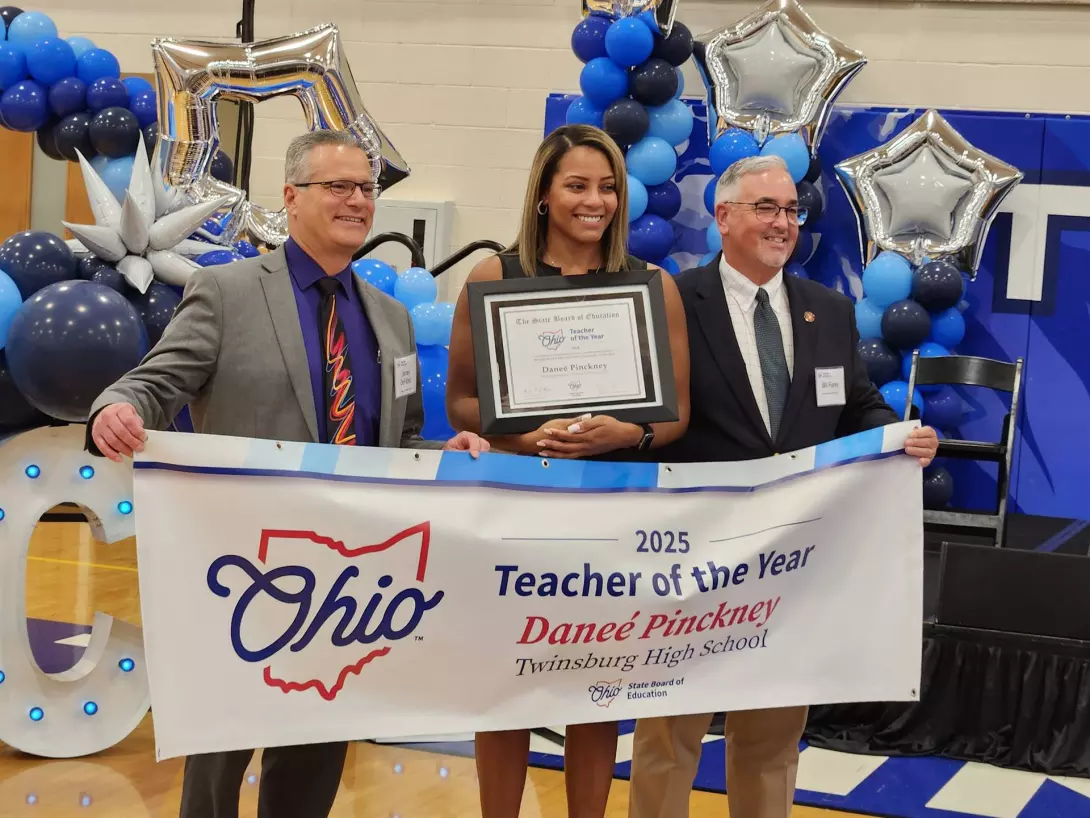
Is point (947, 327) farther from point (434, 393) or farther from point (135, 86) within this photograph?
point (135, 86)

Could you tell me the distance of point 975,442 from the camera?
5523 millimetres

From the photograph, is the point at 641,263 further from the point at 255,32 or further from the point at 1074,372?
the point at 255,32

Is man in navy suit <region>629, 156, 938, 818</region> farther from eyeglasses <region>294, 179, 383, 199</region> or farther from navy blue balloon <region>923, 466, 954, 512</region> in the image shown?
navy blue balloon <region>923, 466, 954, 512</region>

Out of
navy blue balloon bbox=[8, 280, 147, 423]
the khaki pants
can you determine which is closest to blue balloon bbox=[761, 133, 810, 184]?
navy blue balloon bbox=[8, 280, 147, 423]

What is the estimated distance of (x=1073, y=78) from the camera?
641cm

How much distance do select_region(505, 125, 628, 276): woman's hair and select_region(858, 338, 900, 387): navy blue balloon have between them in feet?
11.3

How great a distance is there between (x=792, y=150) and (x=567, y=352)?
12.4 feet

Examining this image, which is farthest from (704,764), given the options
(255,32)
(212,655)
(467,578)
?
(255,32)

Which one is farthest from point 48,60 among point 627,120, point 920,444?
point 920,444

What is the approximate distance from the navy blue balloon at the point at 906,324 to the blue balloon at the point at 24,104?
12.6 feet

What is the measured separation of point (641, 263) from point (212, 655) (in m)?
1.19

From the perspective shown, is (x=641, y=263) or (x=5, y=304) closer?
(x=641, y=263)

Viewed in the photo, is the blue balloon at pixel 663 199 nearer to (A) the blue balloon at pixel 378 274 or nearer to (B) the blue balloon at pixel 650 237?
(B) the blue balloon at pixel 650 237

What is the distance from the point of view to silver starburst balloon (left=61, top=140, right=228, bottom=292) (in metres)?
3.79
